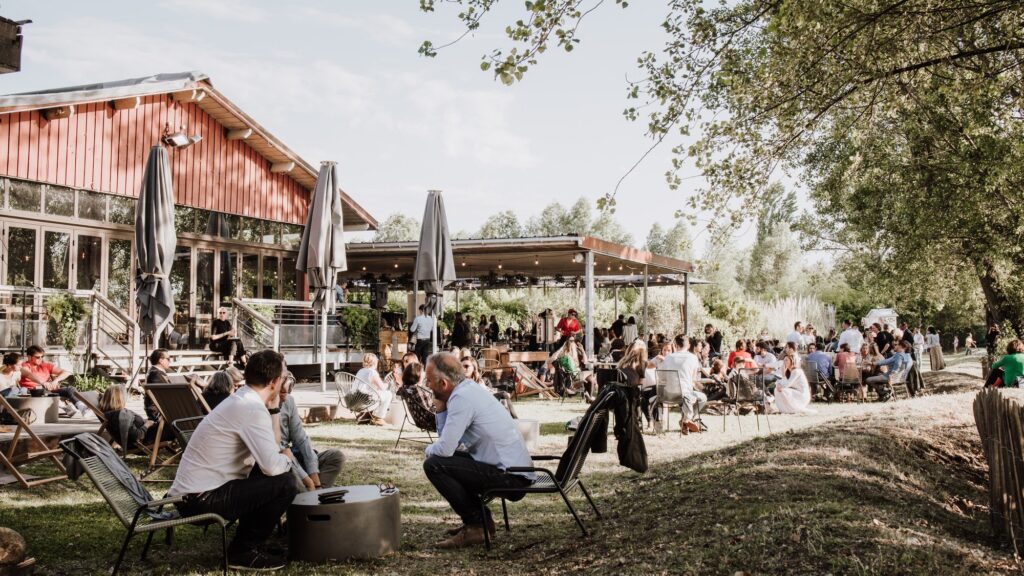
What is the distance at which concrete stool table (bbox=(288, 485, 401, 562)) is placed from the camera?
4.70 m

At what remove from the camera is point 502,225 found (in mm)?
84438

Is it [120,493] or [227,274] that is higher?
[227,274]

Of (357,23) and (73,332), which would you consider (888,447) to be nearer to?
(357,23)

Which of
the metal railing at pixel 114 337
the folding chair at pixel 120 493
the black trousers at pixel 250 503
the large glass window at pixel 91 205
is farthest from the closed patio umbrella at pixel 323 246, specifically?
the folding chair at pixel 120 493

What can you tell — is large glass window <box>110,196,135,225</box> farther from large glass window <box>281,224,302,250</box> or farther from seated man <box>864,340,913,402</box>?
seated man <box>864,340,913,402</box>

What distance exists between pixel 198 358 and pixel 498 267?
11050mm

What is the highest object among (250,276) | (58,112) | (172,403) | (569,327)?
(58,112)

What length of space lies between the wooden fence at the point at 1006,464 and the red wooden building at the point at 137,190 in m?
15.1

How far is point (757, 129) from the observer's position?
8219 mm

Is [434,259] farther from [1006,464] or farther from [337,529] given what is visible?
[1006,464]

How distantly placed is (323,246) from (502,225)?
232 ft

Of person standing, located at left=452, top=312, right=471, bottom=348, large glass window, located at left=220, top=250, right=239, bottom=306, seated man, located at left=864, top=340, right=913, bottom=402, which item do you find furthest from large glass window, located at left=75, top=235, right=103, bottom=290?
seated man, located at left=864, top=340, right=913, bottom=402

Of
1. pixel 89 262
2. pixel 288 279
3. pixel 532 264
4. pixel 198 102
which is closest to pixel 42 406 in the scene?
pixel 89 262

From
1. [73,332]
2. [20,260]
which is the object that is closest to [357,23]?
[73,332]
